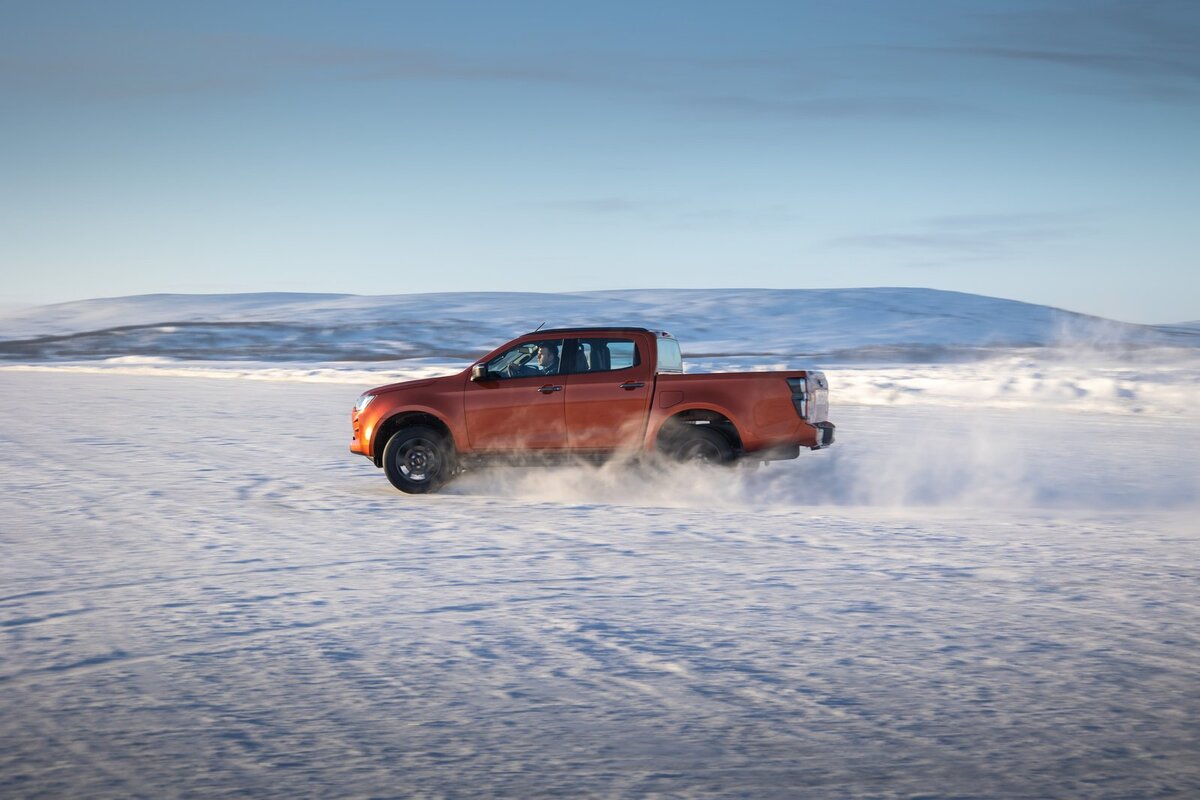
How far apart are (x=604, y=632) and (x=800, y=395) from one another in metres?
5.89

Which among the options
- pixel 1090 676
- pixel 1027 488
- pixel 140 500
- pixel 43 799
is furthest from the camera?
pixel 1027 488

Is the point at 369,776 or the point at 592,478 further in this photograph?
the point at 592,478

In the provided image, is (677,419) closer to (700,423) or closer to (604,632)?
(700,423)

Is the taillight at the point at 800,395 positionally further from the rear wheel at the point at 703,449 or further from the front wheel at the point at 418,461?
the front wheel at the point at 418,461

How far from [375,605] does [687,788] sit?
3.46 metres

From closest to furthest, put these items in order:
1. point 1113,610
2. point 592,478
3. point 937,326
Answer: point 1113,610, point 592,478, point 937,326

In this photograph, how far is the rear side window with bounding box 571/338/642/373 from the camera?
1268 cm

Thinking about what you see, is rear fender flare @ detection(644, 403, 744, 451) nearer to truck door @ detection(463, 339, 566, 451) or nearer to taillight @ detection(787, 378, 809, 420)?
taillight @ detection(787, 378, 809, 420)

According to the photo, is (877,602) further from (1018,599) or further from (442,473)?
(442,473)

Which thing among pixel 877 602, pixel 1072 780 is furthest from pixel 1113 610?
pixel 1072 780

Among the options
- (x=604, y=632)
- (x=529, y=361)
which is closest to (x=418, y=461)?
(x=529, y=361)

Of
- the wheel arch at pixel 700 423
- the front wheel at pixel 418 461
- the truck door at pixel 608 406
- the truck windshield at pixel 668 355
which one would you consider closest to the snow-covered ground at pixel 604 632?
the front wheel at pixel 418 461

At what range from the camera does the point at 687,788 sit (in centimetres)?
441

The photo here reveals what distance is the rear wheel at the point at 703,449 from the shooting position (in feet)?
40.5
